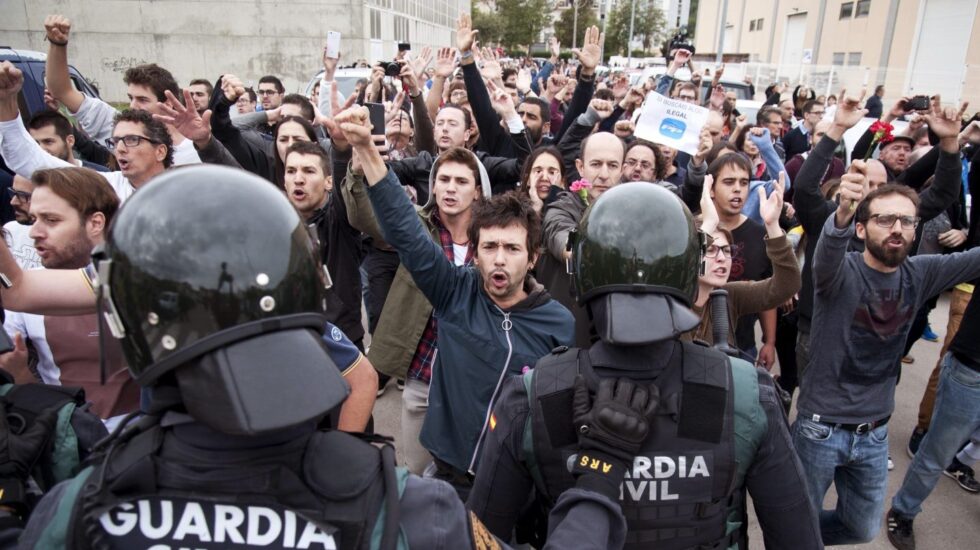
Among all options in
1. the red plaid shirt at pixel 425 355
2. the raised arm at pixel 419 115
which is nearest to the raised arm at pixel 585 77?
the raised arm at pixel 419 115

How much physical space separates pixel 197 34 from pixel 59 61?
23333mm

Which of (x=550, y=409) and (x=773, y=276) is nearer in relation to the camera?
(x=550, y=409)

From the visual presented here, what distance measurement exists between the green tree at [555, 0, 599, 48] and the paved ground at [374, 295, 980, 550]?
56.9 m

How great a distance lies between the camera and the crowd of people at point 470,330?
109 cm

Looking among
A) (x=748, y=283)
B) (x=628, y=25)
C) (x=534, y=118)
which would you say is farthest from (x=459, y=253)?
(x=628, y=25)

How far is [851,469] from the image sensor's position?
3.06 metres

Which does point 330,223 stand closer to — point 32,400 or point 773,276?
point 32,400

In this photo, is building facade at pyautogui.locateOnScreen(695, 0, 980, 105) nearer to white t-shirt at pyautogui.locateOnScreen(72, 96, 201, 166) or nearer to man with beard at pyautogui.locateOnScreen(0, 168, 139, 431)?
white t-shirt at pyautogui.locateOnScreen(72, 96, 201, 166)

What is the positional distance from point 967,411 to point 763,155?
360 cm

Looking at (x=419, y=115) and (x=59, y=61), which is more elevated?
(x=59, y=61)

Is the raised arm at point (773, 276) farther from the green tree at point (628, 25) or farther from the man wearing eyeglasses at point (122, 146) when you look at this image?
the green tree at point (628, 25)

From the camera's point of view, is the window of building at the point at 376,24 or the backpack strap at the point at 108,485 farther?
the window of building at the point at 376,24

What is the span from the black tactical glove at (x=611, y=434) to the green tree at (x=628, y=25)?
57.7 meters

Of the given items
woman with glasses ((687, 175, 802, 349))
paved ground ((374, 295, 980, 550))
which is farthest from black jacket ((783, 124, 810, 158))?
woman with glasses ((687, 175, 802, 349))
